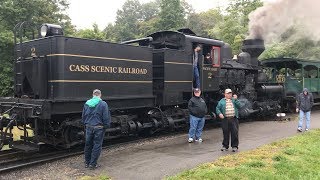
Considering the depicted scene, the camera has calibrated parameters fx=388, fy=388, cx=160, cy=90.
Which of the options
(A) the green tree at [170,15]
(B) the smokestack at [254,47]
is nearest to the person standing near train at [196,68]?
(B) the smokestack at [254,47]

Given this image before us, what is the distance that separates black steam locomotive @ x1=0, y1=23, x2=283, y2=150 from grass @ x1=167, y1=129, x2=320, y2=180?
145 inches

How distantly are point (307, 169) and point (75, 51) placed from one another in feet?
20.1

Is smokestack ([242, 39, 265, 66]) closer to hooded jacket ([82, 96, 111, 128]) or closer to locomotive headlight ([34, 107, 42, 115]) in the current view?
hooded jacket ([82, 96, 111, 128])

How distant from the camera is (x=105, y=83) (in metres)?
10.8

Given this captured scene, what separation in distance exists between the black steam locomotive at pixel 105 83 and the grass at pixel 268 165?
12.1 feet

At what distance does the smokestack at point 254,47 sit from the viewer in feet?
59.6

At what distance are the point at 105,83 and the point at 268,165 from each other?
490 centimetres

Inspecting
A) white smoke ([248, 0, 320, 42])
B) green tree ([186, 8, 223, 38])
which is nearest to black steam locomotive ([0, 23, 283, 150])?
white smoke ([248, 0, 320, 42])

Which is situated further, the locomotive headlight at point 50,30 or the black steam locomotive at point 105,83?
the locomotive headlight at point 50,30

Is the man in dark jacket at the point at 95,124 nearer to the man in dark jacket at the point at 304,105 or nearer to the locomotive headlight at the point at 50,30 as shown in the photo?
the locomotive headlight at the point at 50,30

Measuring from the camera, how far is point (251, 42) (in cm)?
1827

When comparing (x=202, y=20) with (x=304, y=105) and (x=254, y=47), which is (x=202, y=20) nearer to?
(x=254, y=47)

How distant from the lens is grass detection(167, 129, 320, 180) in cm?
737

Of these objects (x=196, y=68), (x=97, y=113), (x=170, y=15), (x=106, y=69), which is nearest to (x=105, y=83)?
(x=106, y=69)
